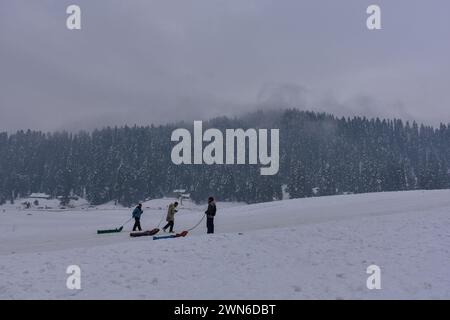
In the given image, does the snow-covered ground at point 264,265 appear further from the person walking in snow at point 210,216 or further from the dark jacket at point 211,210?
the dark jacket at point 211,210

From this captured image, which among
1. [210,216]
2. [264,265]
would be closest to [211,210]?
[210,216]

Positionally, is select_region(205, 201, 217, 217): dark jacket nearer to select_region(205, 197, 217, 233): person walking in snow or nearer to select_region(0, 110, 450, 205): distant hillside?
select_region(205, 197, 217, 233): person walking in snow

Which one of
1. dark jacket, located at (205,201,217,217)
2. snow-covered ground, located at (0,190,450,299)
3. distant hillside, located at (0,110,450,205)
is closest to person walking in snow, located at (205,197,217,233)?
dark jacket, located at (205,201,217,217)

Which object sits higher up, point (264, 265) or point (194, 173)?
point (194, 173)

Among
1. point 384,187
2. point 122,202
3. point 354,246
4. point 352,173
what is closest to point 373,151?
point 352,173

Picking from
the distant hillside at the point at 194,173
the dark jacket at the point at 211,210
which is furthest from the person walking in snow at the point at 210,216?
the distant hillside at the point at 194,173

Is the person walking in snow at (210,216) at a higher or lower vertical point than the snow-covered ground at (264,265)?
higher

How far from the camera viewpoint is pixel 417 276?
13586 mm

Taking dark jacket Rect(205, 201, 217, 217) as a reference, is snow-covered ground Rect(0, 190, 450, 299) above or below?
below

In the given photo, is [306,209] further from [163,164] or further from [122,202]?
[163,164]

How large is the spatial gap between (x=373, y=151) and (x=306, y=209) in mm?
173149

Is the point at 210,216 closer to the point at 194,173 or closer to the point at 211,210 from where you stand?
the point at 211,210

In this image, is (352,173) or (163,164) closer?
(352,173)
